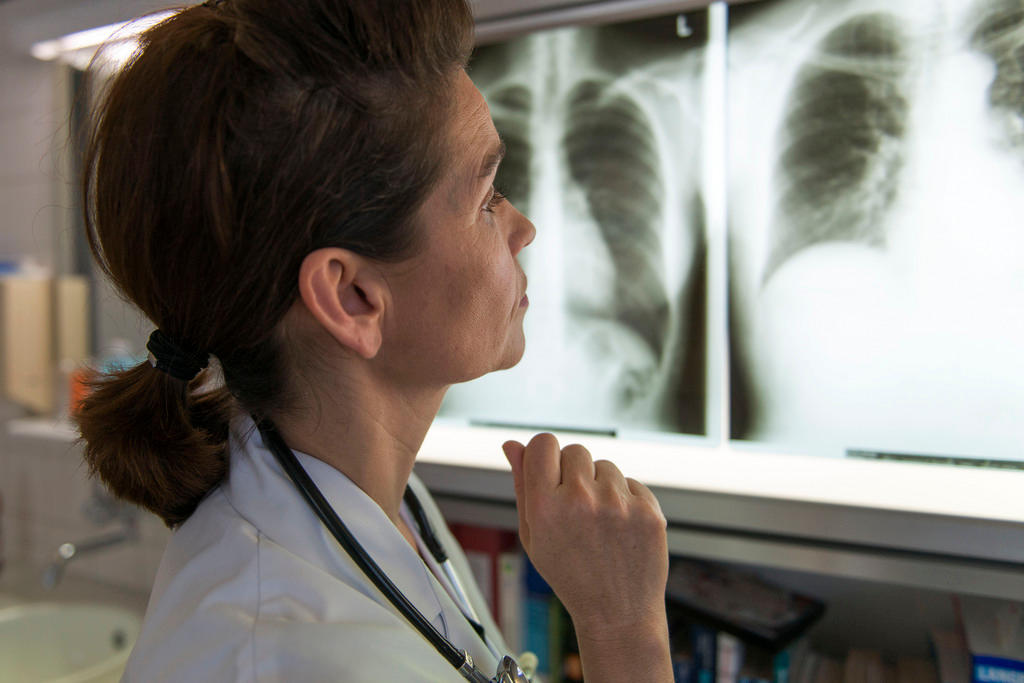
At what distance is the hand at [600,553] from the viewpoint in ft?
2.47

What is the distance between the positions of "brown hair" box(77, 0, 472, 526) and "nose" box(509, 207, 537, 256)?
14 centimetres

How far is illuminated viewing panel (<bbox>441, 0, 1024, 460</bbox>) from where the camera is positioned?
3.29ft

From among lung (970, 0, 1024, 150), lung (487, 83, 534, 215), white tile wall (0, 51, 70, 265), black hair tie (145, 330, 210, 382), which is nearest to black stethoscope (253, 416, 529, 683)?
black hair tie (145, 330, 210, 382)

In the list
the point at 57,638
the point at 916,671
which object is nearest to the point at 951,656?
the point at 916,671

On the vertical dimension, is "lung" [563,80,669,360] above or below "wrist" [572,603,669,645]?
above

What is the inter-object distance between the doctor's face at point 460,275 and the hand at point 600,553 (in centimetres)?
16

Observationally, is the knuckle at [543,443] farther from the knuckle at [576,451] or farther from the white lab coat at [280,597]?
the white lab coat at [280,597]

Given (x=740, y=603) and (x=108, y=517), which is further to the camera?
(x=108, y=517)

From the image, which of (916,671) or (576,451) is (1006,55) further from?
(916,671)

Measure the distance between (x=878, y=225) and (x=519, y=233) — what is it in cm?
54

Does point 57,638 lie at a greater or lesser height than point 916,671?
lesser

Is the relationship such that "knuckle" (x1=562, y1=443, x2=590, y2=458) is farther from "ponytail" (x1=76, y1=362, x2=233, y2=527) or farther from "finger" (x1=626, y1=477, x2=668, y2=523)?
"ponytail" (x1=76, y1=362, x2=233, y2=527)

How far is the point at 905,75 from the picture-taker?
1.03 metres

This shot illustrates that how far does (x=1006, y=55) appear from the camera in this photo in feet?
3.18
